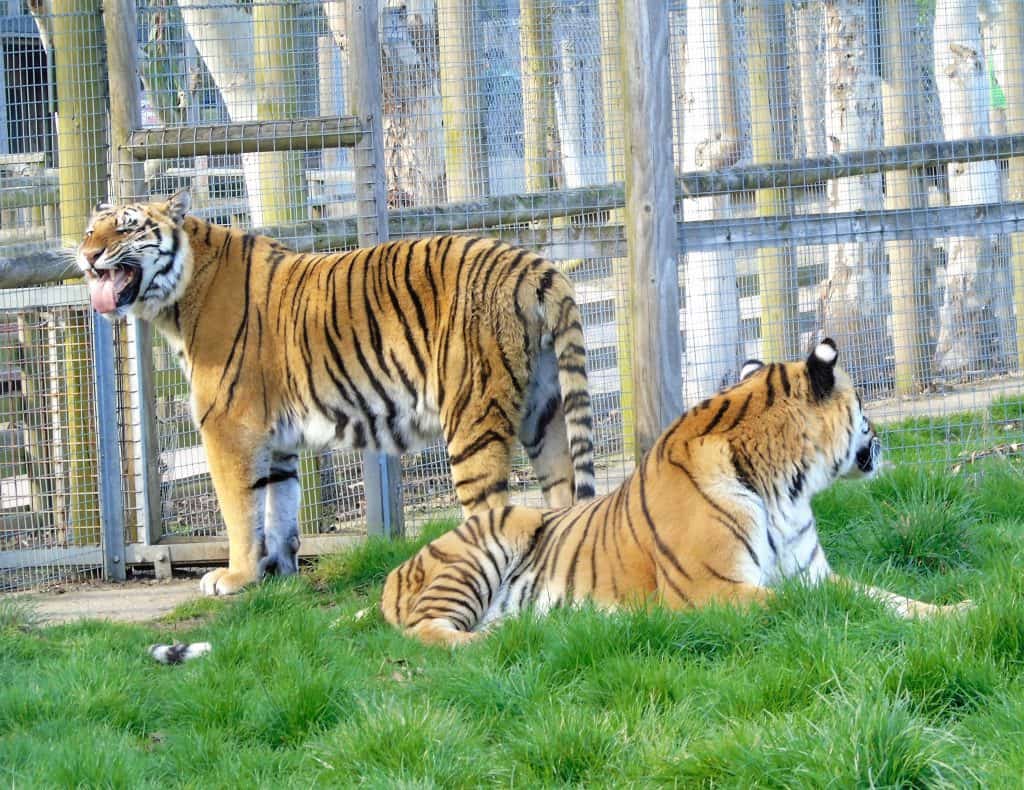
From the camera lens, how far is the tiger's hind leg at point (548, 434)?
5977mm

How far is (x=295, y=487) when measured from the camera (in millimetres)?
6797

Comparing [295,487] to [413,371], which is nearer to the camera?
[413,371]

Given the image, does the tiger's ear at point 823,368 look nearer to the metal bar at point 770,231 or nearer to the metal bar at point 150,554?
the metal bar at point 770,231

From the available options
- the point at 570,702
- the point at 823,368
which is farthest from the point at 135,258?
the point at 570,702

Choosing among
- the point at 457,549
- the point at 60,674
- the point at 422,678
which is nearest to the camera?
the point at 422,678

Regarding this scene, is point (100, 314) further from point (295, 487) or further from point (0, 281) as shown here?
point (295, 487)

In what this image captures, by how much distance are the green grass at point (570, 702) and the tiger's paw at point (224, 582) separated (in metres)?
1.15

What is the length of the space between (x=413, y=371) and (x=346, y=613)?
1291 mm

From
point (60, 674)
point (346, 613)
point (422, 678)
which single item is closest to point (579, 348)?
point (346, 613)

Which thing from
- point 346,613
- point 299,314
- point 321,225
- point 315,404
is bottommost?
point 346,613

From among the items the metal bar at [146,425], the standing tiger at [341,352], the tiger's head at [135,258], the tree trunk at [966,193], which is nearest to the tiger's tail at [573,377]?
the standing tiger at [341,352]

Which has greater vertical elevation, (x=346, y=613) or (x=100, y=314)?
(x=100, y=314)

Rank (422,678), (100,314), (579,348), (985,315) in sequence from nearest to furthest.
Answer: (422,678) < (579,348) < (100,314) < (985,315)

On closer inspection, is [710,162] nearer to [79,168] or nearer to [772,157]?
[772,157]
